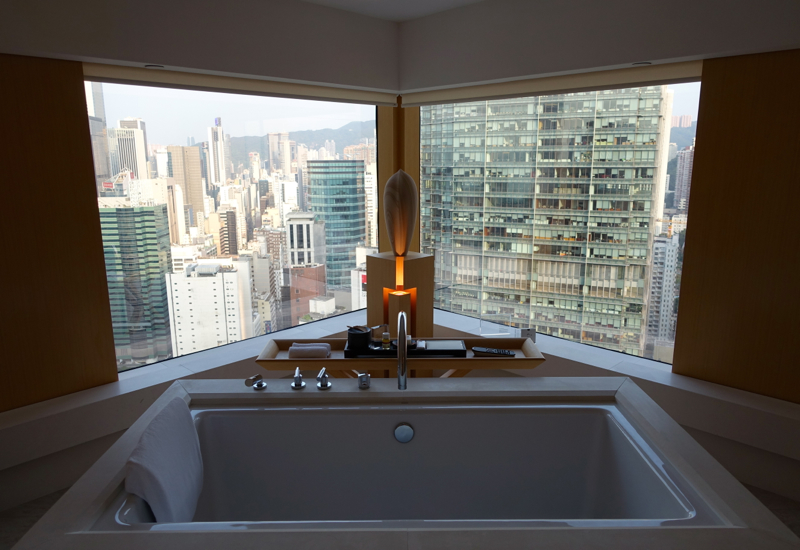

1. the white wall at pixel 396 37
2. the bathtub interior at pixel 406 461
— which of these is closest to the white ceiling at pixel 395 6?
the white wall at pixel 396 37

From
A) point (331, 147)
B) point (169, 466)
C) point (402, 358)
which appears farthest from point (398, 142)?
point (169, 466)

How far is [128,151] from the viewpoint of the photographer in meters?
2.96

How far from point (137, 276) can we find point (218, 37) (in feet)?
4.81

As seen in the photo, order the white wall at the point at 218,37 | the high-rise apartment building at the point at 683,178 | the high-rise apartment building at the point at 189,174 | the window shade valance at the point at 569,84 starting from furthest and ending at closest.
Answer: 1. the high-rise apartment building at the point at 189,174
2. the high-rise apartment building at the point at 683,178
3. the window shade valance at the point at 569,84
4. the white wall at the point at 218,37

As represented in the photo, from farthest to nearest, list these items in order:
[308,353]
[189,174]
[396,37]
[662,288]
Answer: [396,37]
[189,174]
[662,288]
[308,353]

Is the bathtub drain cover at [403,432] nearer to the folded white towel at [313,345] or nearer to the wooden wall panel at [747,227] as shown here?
the folded white towel at [313,345]

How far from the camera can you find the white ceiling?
325 cm

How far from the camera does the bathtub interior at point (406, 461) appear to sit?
2100mm

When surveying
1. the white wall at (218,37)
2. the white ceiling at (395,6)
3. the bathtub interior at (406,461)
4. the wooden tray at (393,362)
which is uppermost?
the white ceiling at (395,6)

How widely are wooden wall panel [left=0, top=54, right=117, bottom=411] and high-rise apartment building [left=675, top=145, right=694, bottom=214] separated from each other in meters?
3.22

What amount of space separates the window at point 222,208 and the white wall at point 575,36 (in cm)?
81

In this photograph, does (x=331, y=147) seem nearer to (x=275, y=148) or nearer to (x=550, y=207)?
(x=275, y=148)

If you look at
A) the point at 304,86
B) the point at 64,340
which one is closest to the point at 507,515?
the point at 64,340

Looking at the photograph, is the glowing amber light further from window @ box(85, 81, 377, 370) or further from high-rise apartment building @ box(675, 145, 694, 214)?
high-rise apartment building @ box(675, 145, 694, 214)
